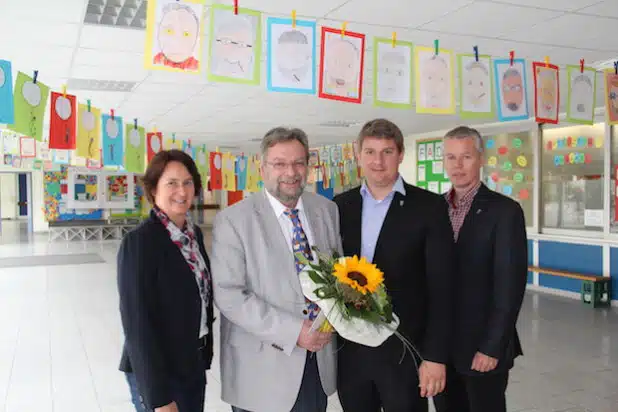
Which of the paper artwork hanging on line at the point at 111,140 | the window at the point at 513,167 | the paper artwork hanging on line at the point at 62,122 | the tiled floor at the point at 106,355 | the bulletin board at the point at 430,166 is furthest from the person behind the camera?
the bulletin board at the point at 430,166

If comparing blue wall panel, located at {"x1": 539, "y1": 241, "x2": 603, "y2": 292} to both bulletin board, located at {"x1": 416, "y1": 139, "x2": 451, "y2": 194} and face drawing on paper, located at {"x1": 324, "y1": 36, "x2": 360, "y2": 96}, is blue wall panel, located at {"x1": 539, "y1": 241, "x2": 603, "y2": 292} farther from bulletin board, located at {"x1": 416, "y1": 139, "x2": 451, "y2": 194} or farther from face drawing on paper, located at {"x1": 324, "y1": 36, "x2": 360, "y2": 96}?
face drawing on paper, located at {"x1": 324, "y1": 36, "x2": 360, "y2": 96}

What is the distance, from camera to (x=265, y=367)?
1.86 m

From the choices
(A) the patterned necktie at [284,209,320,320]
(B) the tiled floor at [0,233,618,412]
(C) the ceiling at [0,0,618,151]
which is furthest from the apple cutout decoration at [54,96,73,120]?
(A) the patterned necktie at [284,209,320,320]

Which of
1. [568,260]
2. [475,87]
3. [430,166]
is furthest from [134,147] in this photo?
[430,166]

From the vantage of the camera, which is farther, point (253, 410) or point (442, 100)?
point (442, 100)

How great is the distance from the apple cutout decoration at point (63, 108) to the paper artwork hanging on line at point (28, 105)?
72 cm

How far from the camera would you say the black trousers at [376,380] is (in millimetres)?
1966

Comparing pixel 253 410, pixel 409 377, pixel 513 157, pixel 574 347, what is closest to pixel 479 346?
pixel 409 377

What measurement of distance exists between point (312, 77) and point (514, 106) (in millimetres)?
1751

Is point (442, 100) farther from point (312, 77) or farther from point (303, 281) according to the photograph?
point (303, 281)

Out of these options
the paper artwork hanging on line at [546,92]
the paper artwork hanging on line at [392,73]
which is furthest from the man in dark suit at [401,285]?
the paper artwork hanging on line at [546,92]

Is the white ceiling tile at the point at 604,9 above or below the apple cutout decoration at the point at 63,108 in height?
above

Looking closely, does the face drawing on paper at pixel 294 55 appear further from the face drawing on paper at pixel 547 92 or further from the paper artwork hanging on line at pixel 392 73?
the face drawing on paper at pixel 547 92

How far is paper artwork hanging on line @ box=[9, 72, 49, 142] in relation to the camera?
3.64m
